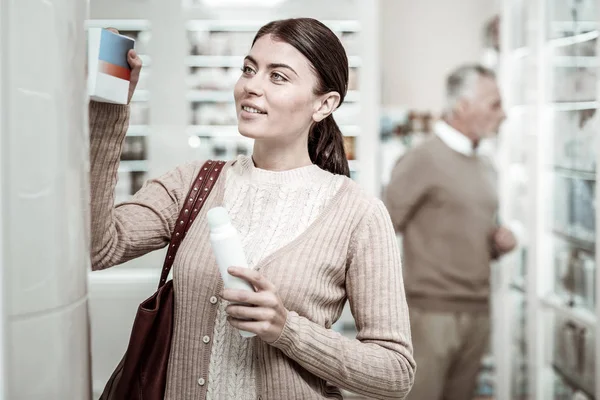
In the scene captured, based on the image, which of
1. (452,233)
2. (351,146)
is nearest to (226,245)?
(452,233)

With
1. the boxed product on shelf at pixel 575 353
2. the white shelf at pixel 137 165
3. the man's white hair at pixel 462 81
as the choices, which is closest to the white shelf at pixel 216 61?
the white shelf at pixel 137 165

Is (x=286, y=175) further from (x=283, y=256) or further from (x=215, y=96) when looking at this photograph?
(x=215, y=96)

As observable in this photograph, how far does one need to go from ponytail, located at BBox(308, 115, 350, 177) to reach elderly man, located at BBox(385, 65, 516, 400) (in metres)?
1.66

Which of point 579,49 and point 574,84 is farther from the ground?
point 579,49

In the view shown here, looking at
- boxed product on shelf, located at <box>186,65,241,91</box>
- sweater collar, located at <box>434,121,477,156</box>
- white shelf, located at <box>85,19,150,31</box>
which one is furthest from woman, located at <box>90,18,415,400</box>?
boxed product on shelf, located at <box>186,65,241,91</box>

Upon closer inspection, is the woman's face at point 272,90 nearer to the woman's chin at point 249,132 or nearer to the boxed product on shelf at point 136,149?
the woman's chin at point 249,132

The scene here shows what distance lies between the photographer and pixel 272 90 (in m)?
1.33

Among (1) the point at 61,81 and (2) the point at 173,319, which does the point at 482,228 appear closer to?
(2) the point at 173,319

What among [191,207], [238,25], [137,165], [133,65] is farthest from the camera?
[137,165]

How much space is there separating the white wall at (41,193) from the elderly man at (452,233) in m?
2.19

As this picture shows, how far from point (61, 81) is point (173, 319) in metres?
0.49

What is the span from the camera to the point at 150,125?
341 cm

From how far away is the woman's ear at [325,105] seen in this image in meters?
1.43

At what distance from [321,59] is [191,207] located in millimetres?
357
